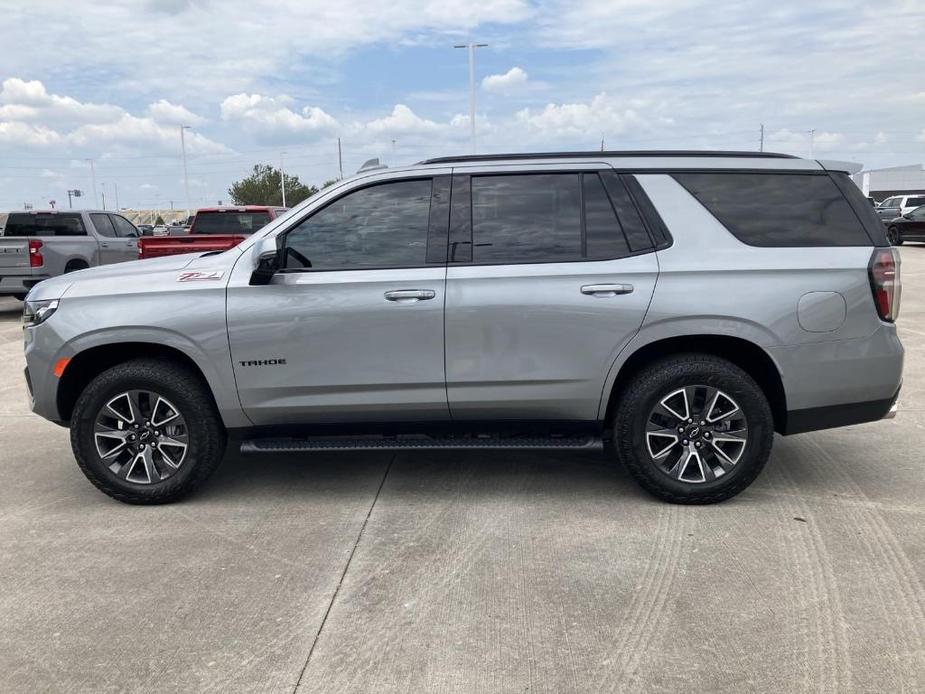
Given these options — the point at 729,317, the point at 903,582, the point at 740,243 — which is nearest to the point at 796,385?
the point at 729,317

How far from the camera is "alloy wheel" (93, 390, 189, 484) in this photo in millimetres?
4539

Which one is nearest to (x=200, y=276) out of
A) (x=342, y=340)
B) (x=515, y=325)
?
(x=342, y=340)

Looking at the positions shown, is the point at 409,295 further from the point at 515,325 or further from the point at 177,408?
the point at 177,408

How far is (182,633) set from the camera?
3.24 metres

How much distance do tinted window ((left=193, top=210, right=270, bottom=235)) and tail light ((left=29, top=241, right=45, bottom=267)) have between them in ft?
9.03

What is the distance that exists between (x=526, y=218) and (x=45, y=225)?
1230 centimetres

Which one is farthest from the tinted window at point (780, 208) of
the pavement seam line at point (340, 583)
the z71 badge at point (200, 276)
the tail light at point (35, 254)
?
the tail light at point (35, 254)

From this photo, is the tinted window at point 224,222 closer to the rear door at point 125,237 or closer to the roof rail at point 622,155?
the rear door at point 125,237

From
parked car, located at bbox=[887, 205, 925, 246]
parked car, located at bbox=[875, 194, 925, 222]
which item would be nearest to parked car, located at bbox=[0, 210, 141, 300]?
parked car, located at bbox=[887, 205, 925, 246]

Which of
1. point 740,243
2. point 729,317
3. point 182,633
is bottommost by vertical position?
point 182,633

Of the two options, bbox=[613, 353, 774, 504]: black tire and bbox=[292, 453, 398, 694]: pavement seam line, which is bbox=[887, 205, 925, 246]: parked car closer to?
bbox=[613, 353, 774, 504]: black tire

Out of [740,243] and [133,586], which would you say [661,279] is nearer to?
[740,243]

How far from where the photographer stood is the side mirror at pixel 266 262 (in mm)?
4383

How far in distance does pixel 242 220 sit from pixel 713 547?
10.7 metres
